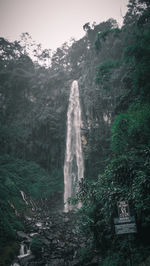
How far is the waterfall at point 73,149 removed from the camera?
21180 millimetres

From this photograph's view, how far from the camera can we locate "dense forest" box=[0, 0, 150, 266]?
5.56 metres

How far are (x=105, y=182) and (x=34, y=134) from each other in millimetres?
18509

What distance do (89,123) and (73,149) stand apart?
3936 mm

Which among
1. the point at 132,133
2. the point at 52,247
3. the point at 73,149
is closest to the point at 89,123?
the point at 73,149

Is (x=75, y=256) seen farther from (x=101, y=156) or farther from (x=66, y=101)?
(x=66, y=101)

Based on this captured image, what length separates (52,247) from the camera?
8164 millimetres

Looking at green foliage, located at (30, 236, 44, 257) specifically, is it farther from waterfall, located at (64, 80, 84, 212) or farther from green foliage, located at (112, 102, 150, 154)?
waterfall, located at (64, 80, 84, 212)

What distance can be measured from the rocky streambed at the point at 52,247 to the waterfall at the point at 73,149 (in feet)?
33.9

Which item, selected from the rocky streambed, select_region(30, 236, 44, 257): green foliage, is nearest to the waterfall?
the rocky streambed

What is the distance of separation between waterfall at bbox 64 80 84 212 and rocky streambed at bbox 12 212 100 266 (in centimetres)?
1032

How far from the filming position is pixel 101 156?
67.2 feet

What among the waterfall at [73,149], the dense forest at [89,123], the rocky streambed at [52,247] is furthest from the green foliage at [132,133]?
the waterfall at [73,149]

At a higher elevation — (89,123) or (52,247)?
(89,123)

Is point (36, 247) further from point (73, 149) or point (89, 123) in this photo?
point (89, 123)
